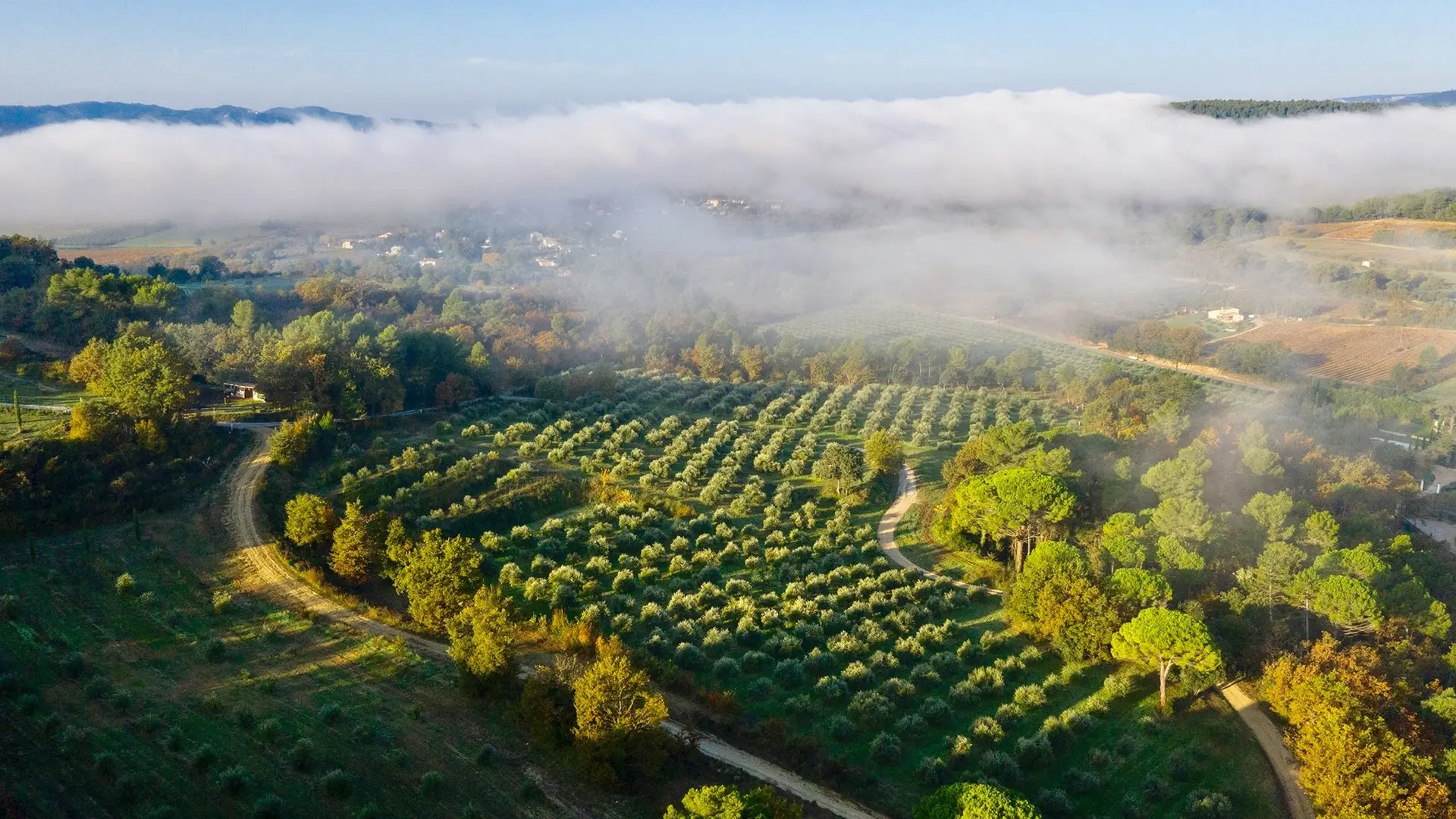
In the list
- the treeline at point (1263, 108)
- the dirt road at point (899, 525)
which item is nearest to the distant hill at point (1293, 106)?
the treeline at point (1263, 108)

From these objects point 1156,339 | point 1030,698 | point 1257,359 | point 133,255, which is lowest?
point 1257,359

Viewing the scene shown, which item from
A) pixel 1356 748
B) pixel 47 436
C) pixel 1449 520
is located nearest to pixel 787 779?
pixel 1356 748

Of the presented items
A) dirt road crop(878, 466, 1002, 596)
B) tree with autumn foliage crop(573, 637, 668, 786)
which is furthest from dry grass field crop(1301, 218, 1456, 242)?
tree with autumn foliage crop(573, 637, 668, 786)

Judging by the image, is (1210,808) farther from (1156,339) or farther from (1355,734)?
(1156,339)

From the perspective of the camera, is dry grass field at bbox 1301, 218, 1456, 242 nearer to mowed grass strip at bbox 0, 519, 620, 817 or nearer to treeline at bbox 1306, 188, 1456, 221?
treeline at bbox 1306, 188, 1456, 221

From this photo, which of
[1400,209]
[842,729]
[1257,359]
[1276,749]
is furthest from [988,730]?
[1400,209]

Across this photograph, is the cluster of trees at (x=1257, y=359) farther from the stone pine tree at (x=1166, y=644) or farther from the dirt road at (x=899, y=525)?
the stone pine tree at (x=1166, y=644)
